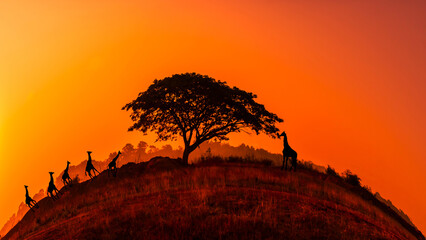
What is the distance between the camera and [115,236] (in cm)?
1010

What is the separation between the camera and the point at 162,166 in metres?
28.6

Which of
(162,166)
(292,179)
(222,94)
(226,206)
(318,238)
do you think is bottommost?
(318,238)

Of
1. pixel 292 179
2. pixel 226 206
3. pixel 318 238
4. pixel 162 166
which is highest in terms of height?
pixel 162 166

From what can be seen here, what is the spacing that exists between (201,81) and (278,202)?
20341 mm

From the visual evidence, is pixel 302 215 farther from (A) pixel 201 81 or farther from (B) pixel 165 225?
(A) pixel 201 81

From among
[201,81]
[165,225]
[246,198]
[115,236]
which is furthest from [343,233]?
[201,81]

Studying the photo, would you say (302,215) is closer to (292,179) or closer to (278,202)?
(278,202)

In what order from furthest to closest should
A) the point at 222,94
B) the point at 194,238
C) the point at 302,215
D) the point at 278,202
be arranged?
the point at 222,94 < the point at 278,202 < the point at 302,215 < the point at 194,238

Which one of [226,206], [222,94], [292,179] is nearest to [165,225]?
[226,206]

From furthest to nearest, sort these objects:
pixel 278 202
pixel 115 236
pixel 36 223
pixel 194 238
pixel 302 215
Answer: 1. pixel 36 223
2. pixel 278 202
3. pixel 302 215
4. pixel 115 236
5. pixel 194 238

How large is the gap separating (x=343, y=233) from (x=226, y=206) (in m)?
4.04

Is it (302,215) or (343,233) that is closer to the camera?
(343,233)

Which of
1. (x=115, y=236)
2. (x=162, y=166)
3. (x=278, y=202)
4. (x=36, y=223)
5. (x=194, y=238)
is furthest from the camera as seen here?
(x=162, y=166)

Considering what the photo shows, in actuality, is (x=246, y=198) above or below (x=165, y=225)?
above
